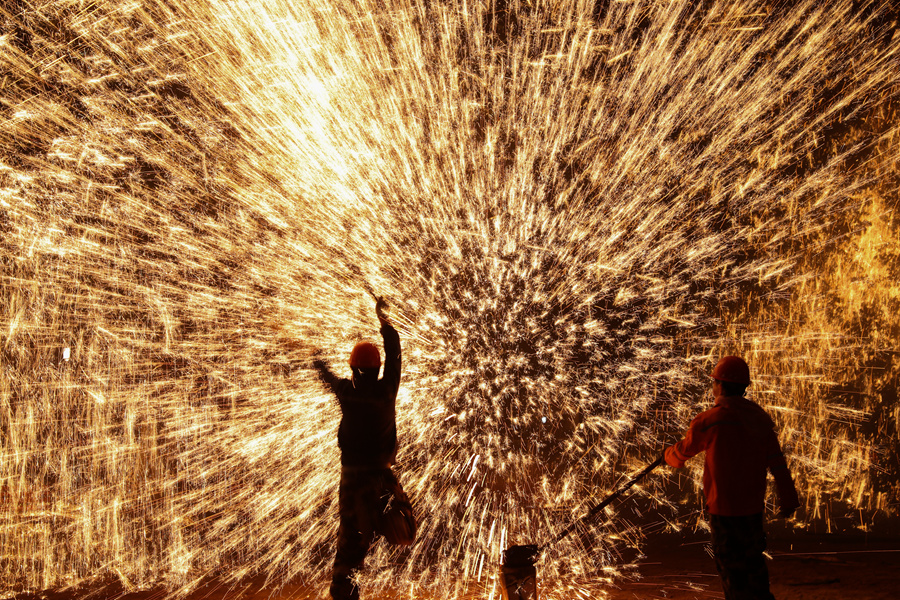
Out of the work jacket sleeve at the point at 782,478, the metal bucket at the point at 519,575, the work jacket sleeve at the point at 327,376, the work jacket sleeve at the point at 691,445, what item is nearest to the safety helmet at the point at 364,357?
the work jacket sleeve at the point at 327,376

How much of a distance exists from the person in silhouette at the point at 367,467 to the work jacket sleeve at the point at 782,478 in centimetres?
192

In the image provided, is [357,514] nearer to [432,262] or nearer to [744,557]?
[744,557]

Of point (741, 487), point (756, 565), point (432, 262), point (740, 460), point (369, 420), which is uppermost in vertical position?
point (432, 262)

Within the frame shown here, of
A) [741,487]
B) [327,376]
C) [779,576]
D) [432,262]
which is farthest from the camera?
[432,262]

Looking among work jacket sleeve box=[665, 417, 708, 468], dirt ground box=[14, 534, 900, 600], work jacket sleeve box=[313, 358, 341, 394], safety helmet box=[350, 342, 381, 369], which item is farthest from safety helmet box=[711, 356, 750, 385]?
work jacket sleeve box=[313, 358, 341, 394]

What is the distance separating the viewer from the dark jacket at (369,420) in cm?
331

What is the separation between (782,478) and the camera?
9.52 feet

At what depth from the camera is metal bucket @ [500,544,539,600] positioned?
3.11 m

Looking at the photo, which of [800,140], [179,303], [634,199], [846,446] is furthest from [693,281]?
[179,303]

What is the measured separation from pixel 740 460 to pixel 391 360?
1886 millimetres

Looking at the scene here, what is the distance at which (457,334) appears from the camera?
605 cm

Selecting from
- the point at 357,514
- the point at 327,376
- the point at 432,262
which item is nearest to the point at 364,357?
the point at 327,376

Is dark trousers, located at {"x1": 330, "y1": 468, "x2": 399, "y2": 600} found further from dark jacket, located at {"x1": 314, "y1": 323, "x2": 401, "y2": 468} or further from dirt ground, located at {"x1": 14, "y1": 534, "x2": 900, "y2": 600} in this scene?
dirt ground, located at {"x1": 14, "y1": 534, "x2": 900, "y2": 600}

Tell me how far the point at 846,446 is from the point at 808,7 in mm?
3695
